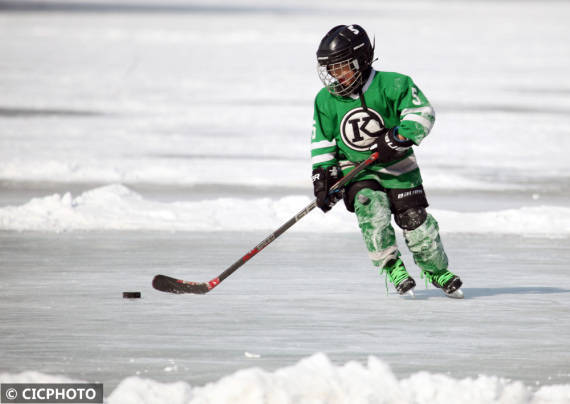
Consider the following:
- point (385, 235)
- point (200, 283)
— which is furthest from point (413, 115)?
point (200, 283)

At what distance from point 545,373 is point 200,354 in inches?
52.4

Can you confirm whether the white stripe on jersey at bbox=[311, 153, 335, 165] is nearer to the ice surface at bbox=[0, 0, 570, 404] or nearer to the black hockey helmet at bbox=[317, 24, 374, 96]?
the black hockey helmet at bbox=[317, 24, 374, 96]

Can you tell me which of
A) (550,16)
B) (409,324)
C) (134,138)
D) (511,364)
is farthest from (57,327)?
(550,16)

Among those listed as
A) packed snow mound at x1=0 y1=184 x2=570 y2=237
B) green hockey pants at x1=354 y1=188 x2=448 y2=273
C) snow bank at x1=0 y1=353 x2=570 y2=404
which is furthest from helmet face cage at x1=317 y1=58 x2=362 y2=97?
packed snow mound at x1=0 y1=184 x2=570 y2=237

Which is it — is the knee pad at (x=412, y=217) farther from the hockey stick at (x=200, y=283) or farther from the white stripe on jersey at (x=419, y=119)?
the white stripe on jersey at (x=419, y=119)

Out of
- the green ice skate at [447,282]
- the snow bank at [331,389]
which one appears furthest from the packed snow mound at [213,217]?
the snow bank at [331,389]

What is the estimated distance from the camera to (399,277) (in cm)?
578

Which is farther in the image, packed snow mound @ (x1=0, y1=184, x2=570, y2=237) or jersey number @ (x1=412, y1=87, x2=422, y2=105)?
packed snow mound @ (x1=0, y1=184, x2=570, y2=237)

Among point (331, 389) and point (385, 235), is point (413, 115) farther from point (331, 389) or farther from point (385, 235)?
point (331, 389)

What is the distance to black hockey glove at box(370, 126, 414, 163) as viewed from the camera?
5625mm

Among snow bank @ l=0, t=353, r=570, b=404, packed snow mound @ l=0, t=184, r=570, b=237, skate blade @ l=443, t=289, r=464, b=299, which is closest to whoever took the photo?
snow bank @ l=0, t=353, r=570, b=404

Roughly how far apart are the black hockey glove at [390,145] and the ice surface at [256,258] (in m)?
0.72

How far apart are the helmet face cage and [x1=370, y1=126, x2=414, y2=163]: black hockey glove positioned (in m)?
0.29

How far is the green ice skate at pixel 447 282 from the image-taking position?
580 cm
